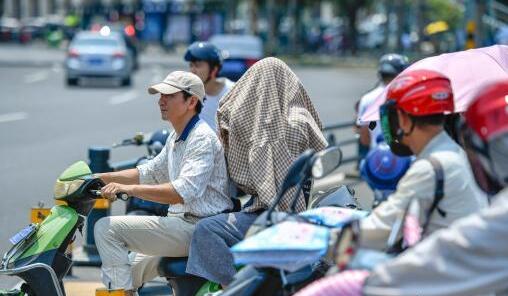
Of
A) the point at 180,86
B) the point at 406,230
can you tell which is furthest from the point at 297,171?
the point at 180,86

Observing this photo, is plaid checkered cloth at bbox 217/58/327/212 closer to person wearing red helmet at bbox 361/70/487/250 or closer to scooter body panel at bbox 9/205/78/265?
scooter body panel at bbox 9/205/78/265

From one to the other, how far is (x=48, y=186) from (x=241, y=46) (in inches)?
858

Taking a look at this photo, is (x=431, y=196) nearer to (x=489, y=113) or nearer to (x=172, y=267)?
(x=489, y=113)

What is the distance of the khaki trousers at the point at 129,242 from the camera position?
6074 millimetres

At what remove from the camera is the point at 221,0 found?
79.0m

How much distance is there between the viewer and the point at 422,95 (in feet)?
15.3

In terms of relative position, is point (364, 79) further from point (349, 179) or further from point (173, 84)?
point (173, 84)

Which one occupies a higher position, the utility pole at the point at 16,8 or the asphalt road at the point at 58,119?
the asphalt road at the point at 58,119

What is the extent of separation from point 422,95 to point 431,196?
17.2 inches

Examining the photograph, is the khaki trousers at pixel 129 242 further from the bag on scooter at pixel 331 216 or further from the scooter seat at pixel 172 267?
the bag on scooter at pixel 331 216

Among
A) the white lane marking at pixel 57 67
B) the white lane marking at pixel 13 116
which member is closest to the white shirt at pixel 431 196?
the white lane marking at pixel 13 116

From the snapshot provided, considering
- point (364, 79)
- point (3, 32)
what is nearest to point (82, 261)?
point (364, 79)

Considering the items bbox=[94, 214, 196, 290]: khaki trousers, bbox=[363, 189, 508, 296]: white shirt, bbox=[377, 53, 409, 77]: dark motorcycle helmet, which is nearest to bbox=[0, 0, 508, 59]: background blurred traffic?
bbox=[377, 53, 409, 77]: dark motorcycle helmet

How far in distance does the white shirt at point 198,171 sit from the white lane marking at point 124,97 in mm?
22583
